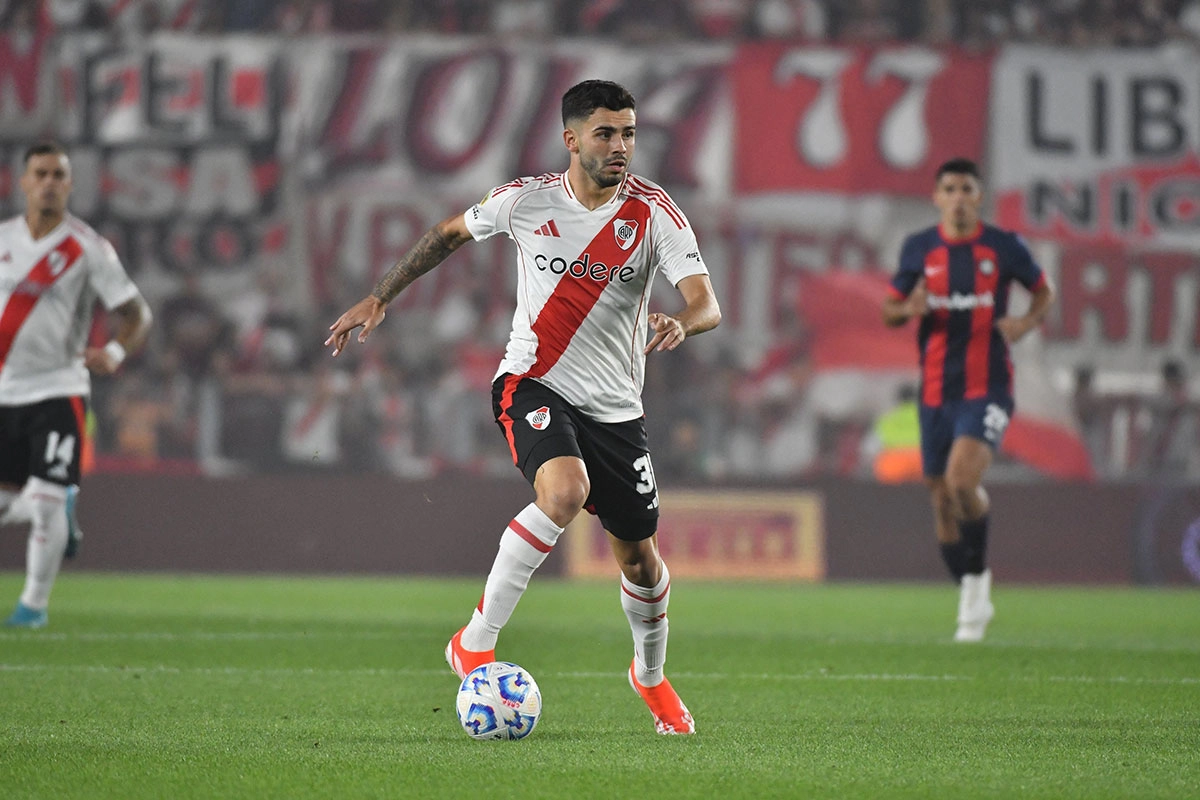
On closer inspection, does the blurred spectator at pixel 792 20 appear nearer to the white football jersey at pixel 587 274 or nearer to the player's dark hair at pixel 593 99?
the white football jersey at pixel 587 274

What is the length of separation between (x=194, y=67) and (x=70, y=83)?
143cm

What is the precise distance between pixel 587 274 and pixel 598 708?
156cm

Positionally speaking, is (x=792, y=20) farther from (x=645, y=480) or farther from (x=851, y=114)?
(x=645, y=480)

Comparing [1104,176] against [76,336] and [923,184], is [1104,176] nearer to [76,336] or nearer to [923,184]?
[923,184]

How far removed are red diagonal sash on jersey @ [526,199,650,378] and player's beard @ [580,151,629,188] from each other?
12 centimetres

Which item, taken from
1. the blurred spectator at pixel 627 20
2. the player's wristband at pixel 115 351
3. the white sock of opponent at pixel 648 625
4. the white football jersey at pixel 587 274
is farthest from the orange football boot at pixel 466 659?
the blurred spectator at pixel 627 20

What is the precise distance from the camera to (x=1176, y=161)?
20547mm

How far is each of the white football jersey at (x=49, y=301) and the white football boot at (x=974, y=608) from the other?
4.71 metres

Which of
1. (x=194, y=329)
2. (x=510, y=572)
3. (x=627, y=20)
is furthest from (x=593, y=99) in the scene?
(x=627, y=20)

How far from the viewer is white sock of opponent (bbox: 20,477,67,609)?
8852 mm

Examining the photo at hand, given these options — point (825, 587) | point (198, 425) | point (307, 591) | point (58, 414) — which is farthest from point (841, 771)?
point (198, 425)

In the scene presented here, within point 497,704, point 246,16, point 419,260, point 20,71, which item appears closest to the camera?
point 497,704

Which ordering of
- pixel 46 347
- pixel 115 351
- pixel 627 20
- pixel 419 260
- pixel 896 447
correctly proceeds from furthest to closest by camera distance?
pixel 627 20
pixel 896 447
pixel 46 347
pixel 115 351
pixel 419 260

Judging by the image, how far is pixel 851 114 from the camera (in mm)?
20547
